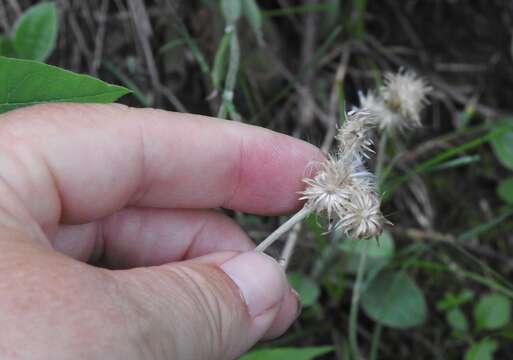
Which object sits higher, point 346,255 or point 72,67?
point 72,67

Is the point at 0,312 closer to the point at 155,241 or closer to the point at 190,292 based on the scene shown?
the point at 190,292

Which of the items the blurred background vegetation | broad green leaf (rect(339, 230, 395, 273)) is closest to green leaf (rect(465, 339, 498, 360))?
the blurred background vegetation

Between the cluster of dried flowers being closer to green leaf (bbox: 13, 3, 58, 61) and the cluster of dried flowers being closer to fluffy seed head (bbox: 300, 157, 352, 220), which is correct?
fluffy seed head (bbox: 300, 157, 352, 220)

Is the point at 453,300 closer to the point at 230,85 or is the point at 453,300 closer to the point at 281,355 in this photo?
the point at 281,355

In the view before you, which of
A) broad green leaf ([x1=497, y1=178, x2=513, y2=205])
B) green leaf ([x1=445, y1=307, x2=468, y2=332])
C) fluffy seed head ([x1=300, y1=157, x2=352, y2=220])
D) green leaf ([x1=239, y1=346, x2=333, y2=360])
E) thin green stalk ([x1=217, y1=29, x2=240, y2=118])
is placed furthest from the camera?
broad green leaf ([x1=497, y1=178, x2=513, y2=205])

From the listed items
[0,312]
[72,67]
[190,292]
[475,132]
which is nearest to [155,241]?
[190,292]

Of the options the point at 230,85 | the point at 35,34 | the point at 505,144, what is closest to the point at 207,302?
the point at 230,85

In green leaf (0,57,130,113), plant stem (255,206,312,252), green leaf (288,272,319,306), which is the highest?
green leaf (0,57,130,113)

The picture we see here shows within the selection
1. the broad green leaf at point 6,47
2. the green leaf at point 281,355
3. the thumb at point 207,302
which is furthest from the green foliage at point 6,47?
the green leaf at point 281,355

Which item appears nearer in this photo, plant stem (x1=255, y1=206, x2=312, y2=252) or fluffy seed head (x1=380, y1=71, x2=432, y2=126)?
plant stem (x1=255, y1=206, x2=312, y2=252)
